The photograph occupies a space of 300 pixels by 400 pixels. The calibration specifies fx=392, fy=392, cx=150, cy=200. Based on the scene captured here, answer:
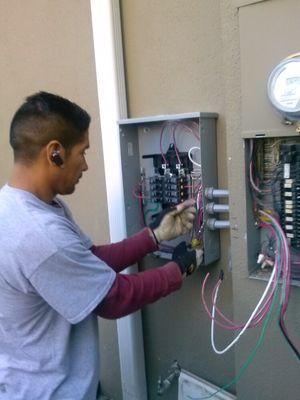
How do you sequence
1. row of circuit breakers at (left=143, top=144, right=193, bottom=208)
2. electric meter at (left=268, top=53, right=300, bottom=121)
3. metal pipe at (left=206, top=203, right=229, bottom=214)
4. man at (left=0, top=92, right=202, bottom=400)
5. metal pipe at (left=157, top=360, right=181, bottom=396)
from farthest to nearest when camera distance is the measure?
metal pipe at (left=157, top=360, right=181, bottom=396)
row of circuit breakers at (left=143, top=144, right=193, bottom=208)
metal pipe at (left=206, top=203, right=229, bottom=214)
man at (left=0, top=92, right=202, bottom=400)
electric meter at (left=268, top=53, right=300, bottom=121)

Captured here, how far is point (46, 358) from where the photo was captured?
54.6 inches

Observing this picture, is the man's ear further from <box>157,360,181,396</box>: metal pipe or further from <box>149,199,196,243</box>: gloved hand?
<box>157,360,181,396</box>: metal pipe

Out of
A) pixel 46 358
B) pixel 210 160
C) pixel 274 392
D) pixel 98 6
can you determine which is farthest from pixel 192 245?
pixel 98 6

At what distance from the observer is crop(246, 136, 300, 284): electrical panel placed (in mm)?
1274

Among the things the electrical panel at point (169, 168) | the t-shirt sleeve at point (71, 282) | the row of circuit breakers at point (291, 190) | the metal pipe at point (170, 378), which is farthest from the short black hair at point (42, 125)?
the metal pipe at point (170, 378)

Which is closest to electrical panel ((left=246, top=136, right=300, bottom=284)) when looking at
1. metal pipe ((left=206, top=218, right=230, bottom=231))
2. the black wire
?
the black wire

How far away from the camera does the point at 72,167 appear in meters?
1.42

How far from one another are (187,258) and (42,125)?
0.77 metres

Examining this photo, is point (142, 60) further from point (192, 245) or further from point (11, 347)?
point (11, 347)

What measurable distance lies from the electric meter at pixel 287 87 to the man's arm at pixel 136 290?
2.31 feet

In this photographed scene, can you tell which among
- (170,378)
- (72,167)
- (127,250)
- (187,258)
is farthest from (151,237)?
(170,378)

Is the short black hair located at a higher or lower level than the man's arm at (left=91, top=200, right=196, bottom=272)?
higher

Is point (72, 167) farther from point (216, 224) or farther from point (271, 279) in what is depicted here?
point (271, 279)

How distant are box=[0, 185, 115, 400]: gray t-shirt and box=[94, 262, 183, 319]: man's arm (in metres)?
0.05
